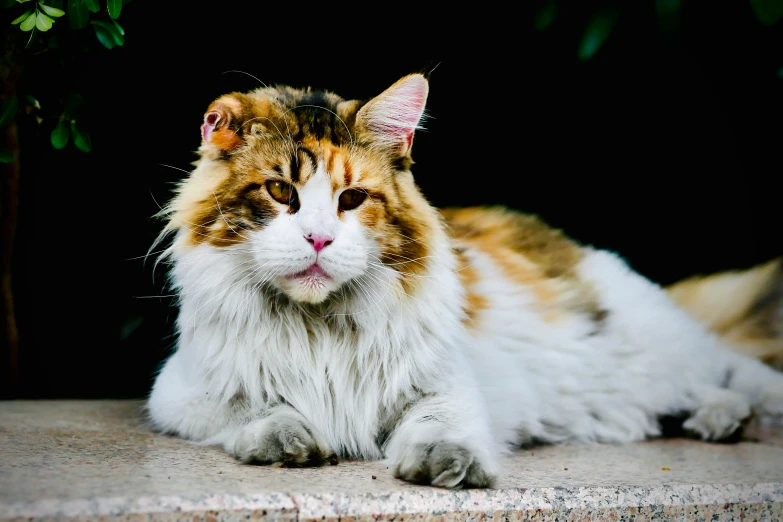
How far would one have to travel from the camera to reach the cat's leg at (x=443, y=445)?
1.59 m

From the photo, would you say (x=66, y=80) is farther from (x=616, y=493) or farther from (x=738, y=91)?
(x=738, y=91)

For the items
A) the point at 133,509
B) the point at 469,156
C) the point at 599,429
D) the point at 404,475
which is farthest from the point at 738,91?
the point at 133,509

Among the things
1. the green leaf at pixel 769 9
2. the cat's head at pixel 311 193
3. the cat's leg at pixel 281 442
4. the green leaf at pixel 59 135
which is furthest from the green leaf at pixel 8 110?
the green leaf at pixel 769 9

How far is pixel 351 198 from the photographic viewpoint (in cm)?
191

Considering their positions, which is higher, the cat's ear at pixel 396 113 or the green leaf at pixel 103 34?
the green leaf at pixel 103 34

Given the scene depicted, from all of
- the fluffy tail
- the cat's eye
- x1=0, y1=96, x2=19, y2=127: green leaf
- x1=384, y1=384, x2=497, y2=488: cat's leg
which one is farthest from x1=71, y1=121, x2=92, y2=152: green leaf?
the fluffy tail

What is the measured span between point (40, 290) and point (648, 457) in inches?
95.3

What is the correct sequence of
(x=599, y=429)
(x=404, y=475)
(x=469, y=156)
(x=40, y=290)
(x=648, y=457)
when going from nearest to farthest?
(x=404, y=475) < (x=648, y=457) < (x=599, y=429) < (x=40, y=290) < (x=469, y=156)

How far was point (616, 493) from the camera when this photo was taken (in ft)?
5.42

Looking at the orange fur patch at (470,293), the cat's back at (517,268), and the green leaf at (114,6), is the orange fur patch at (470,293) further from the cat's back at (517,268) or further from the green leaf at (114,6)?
the green leaf at (114,6)

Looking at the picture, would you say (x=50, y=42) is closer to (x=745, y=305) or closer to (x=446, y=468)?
(x=446, y=468)

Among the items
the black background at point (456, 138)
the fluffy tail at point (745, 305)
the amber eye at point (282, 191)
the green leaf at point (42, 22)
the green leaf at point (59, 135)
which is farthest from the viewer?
the black background at point (456, 138)

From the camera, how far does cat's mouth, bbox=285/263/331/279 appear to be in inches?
70.2

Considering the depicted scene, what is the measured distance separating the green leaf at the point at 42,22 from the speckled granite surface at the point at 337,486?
1.05 m
